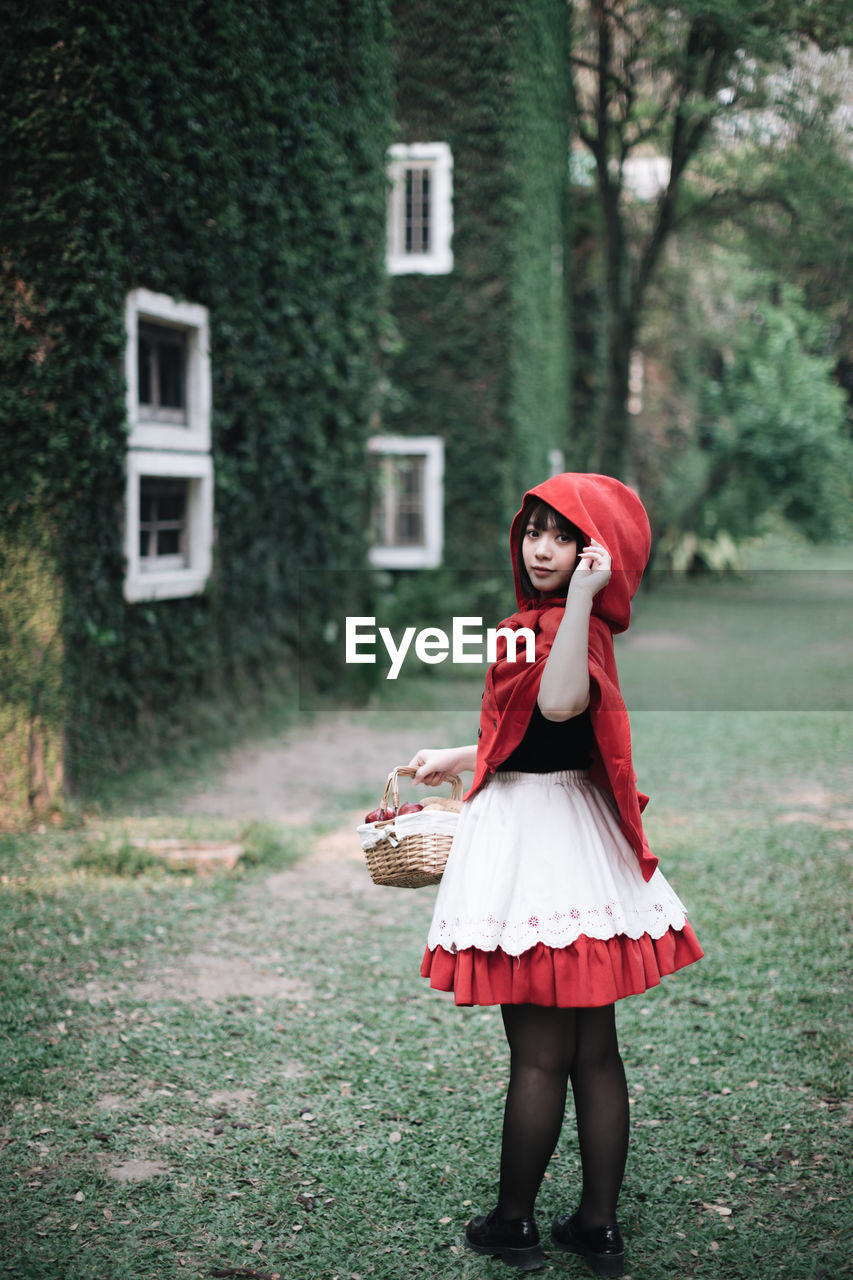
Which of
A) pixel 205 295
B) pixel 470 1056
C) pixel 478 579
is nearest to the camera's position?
pixel 470 1056

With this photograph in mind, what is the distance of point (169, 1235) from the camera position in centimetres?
265

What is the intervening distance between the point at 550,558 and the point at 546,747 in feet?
1.32

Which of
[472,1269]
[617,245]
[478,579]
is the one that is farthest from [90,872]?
[617,245]

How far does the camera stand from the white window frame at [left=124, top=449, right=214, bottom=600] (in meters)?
6.58

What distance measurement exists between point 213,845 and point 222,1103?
2288mm

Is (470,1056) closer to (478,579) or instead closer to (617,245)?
(478,579)

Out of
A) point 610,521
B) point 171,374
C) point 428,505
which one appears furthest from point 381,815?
point 428,505

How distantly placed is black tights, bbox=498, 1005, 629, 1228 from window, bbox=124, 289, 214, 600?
4.71 meters

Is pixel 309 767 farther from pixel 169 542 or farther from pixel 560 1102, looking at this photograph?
pixel 560 1102

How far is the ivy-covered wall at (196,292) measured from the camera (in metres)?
5.80

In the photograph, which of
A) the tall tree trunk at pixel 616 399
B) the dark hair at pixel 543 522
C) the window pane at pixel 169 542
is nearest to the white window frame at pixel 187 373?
the window pane at pixel 169 542

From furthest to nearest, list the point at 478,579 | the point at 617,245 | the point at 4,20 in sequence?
the point at 617,245
the point at 478,579
the point at 4,20

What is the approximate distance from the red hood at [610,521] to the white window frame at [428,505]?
37.7 feet

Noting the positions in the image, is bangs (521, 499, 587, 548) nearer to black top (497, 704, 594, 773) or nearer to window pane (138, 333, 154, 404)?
black top (497, 704, 594, 773)
